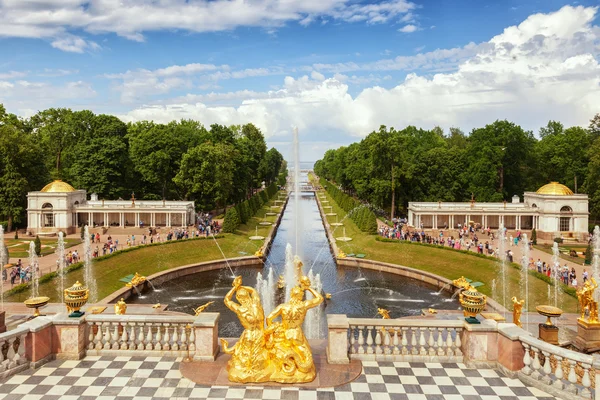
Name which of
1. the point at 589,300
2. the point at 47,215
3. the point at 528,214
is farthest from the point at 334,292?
the point at 47,215

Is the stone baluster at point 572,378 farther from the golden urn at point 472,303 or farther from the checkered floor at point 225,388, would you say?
the golden urn at point 472,303

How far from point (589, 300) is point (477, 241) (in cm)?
3359

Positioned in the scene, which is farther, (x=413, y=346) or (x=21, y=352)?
(x=413, y=346)

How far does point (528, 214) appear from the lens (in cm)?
6494

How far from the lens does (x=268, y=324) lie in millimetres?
13164

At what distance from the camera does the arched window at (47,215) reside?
61.2m

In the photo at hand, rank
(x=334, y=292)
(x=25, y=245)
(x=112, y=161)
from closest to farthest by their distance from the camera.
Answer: (x=334, y=292) → (x=25, y=245) → (x=112, y=161)

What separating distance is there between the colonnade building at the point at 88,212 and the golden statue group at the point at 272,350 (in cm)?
5463

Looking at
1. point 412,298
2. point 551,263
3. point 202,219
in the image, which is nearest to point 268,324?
point 412,298

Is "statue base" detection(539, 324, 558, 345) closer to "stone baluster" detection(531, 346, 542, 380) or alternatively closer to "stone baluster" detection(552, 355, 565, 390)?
"stone baluster" detection(531, 346, 542, 380)

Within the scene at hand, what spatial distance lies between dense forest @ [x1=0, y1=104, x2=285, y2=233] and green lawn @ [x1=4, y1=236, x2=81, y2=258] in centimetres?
828

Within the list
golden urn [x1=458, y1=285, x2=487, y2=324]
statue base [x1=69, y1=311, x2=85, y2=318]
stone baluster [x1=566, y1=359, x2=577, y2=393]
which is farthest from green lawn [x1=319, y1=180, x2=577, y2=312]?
statue base [x1=69, y1=311, x2=85, y2=318]

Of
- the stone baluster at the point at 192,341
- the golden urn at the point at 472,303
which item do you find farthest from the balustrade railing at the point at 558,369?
the stone baluster at the point at 192,341

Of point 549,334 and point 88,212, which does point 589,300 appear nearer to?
point 549,334
